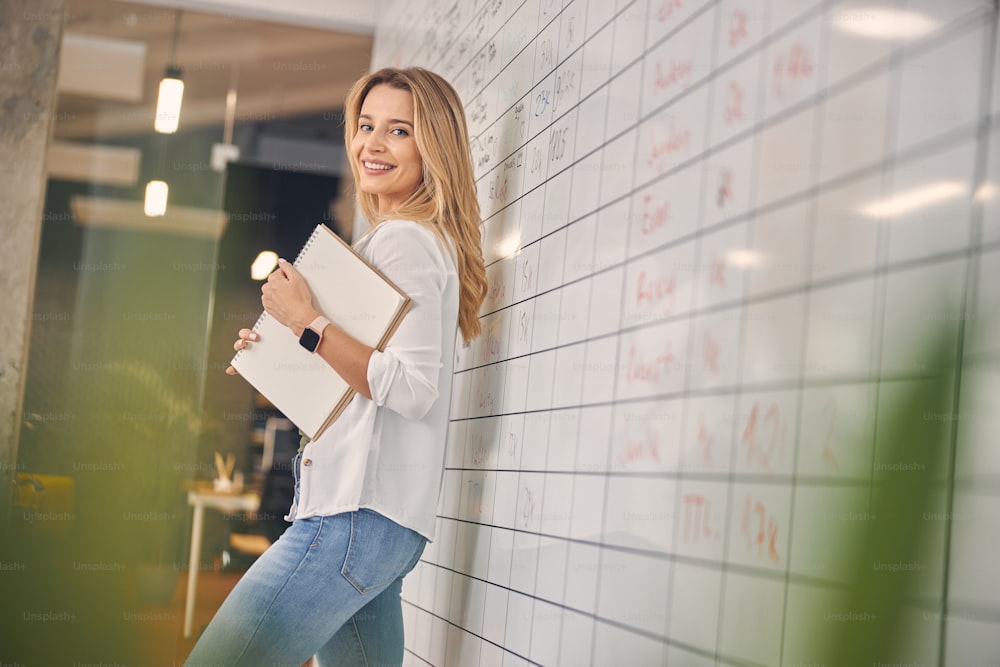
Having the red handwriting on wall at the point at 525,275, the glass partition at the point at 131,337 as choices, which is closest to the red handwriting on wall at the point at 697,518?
the red handwriting on wall at the point at 525,275

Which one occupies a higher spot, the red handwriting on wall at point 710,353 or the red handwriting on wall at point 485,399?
the red handwriting on wall at point 710,353

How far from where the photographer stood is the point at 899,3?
75 centimetres

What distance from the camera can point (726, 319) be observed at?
912mm

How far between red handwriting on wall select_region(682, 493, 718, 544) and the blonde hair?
72 cm

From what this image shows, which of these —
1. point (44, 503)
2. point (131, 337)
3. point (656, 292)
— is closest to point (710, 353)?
point (656, 292)

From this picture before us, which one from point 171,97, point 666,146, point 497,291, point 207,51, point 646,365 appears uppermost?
point 207,51

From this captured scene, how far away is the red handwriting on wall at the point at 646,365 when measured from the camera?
1.02 m

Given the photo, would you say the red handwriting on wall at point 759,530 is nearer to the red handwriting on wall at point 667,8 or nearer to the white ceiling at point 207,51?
the red handwriting on wall at point 667,8

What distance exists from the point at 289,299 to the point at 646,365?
640 millimetres

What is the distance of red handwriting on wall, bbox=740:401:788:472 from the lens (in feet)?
2.68

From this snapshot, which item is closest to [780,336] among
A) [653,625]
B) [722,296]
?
[722,296]

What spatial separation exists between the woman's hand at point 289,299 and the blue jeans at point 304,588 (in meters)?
0.31

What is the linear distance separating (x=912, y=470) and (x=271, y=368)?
53.8 inches

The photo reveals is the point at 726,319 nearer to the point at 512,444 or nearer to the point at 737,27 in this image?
the point at 737,27
